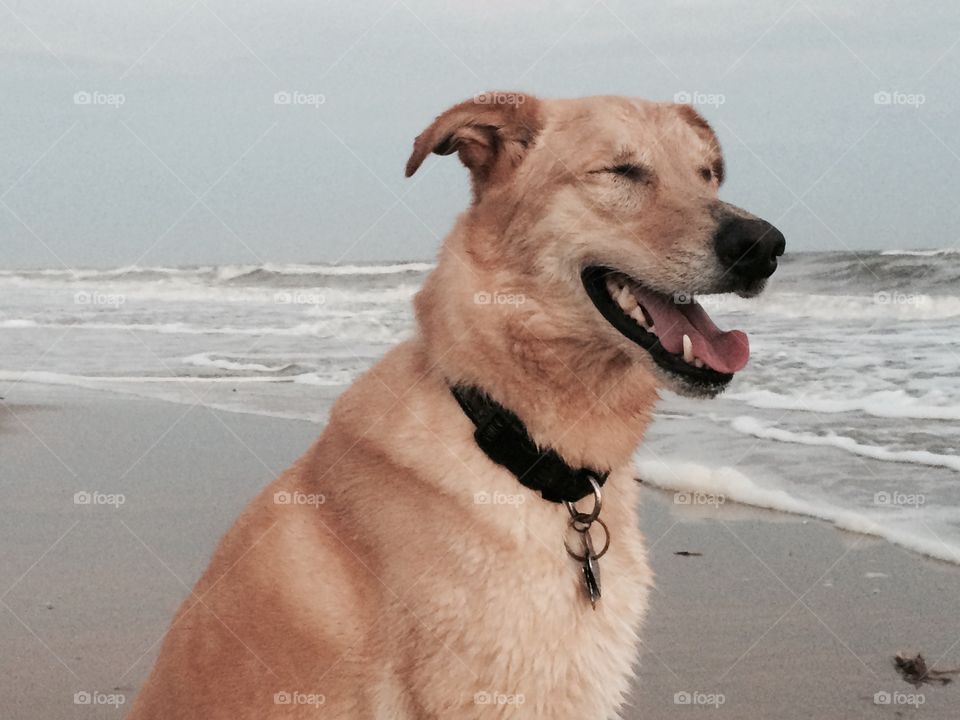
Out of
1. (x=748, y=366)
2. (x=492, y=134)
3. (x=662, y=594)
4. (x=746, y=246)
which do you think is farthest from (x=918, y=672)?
(x=748, y=366)

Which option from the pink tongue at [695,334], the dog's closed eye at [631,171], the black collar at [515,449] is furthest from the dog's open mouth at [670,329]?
the black collar at [515,449]

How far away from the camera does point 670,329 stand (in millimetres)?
2711

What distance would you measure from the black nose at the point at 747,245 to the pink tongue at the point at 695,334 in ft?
0.53

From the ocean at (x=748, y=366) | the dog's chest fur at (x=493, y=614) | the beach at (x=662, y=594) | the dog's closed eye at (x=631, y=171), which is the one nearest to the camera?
the dog's chest fur at (x=493, y=614)

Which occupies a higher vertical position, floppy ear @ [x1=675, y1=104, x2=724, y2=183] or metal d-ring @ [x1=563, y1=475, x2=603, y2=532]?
floppy ear @ [x1=675, y1=104, x2=724, y2=183]

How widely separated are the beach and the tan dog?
0.20 m

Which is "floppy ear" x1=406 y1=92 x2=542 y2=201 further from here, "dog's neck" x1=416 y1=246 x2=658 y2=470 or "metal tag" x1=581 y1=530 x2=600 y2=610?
"metal tag" x1=581 y1=530 x2=600 y2=610

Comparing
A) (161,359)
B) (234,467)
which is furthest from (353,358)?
(234,467)

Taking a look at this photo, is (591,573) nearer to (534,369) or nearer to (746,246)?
(534,369)

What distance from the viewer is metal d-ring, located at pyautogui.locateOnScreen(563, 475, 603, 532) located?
258cm

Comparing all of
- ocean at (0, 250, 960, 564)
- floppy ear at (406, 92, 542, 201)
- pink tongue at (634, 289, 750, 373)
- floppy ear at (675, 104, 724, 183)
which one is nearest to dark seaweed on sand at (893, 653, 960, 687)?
ocean at (0, 250, 960, 564)

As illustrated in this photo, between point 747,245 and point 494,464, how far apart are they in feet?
2.77

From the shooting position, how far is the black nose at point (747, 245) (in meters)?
2.62

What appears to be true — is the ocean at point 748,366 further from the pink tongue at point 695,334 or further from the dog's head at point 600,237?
the pink tongue at point 695,334
